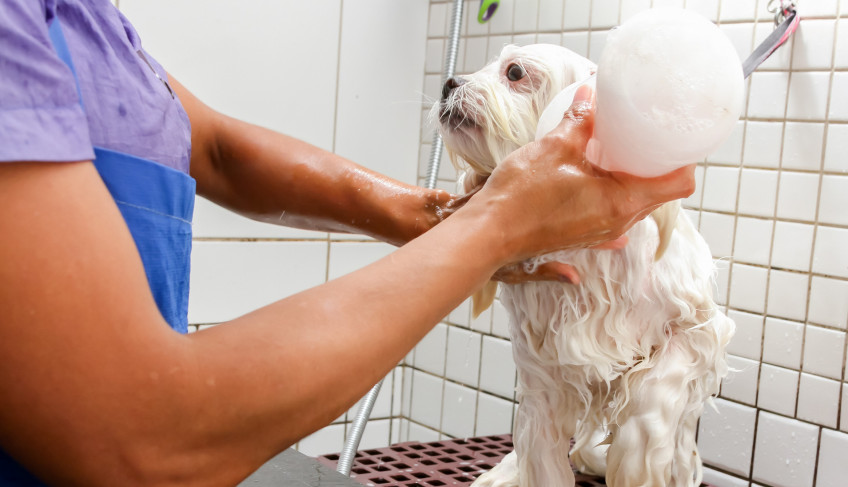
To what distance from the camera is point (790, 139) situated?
→ 1254mm

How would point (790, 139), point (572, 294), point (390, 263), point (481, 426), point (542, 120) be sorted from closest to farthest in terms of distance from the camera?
point (390, 263) → point (542, 120) → point (572, 294) → point (790, 139) → point (481, 426)

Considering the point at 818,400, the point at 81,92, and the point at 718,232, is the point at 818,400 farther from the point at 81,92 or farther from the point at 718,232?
the point at 81,92

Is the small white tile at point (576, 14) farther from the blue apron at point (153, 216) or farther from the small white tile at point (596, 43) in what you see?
the blue apron at point (153, 216)

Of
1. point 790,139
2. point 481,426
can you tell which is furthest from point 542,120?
point 481,426

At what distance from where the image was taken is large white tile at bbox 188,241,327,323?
5.37ft

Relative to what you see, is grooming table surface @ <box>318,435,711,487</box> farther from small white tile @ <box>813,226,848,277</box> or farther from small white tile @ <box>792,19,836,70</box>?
small white tile @ <box>792,19,836,70</box>

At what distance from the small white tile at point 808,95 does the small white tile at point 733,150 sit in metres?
0.08

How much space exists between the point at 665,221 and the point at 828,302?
0.45m

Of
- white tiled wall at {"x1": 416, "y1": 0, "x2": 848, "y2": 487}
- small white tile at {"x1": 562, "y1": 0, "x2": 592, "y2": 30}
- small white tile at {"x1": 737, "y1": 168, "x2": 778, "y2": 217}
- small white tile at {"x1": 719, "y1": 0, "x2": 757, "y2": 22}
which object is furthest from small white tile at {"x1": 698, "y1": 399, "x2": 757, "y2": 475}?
small white tile at {"x1": 562, "y1": 0, "x2": 592, "y2": 30}

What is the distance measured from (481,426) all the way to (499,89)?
972 mm

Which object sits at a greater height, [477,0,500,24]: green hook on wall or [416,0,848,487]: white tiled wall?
[477,0,500,24]: green hook on wall

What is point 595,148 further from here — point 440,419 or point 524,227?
point 440,419

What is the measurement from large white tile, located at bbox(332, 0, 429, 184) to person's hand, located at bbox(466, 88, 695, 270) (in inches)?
44.0

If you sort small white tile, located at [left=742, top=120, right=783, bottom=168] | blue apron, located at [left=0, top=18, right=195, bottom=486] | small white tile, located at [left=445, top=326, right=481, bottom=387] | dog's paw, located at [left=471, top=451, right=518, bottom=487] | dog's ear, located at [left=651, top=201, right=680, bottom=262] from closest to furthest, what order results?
blue apron, located at [left=0, top=18, right=195, bottom=486]
dog's ear, located at [left=651, top=201, right=680, bottom=262]
dog's paw, located at [left=471, top=451, right=518, bottom=487]
small white tile, located at [left=742, top=120, right=783, bottom=168]
small white tile, located at [left=445, top=326, right=481, bottom=387]
